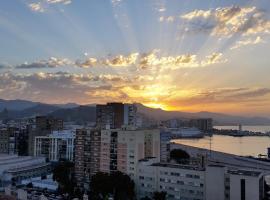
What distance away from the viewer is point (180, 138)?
184ft

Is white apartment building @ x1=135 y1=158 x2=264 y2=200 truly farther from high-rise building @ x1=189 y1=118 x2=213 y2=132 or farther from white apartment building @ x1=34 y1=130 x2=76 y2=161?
high-rise building @ x1=189 y1=118 x2=213 y2=132

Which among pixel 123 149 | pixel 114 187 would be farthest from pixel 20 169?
pixel 114 187

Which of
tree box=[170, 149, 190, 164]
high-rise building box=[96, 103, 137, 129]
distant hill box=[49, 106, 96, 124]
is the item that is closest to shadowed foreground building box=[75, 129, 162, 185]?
tree box=[170, 149, 190, 164]

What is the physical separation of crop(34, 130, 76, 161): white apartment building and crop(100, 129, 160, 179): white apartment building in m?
6.92

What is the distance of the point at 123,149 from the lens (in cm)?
1206

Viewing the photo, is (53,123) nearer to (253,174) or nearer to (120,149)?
(120,149)

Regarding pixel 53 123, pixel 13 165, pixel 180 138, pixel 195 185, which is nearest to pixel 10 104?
pixel 180 138

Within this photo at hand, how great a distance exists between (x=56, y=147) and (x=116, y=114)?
7425mm

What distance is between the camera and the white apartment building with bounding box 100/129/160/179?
11.7 metres

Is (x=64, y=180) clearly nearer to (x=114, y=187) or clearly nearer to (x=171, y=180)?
(x=114, y=187)

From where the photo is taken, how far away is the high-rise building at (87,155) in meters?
12.9

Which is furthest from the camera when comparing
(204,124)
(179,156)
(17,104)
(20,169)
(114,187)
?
(17,104)

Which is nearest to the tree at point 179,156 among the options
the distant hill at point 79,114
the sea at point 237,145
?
the sea at point 237,145

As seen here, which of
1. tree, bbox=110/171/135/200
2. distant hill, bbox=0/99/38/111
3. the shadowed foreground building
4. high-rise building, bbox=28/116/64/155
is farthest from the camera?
distant hill, bbox=0/99/38/111
